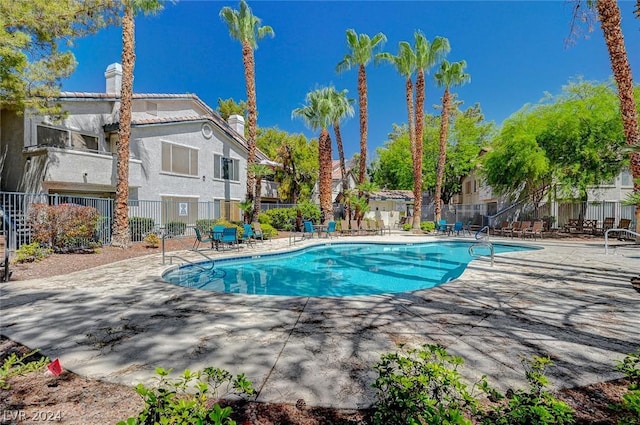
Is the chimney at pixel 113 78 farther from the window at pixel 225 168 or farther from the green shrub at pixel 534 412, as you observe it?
the green shrub at pixel 534 412

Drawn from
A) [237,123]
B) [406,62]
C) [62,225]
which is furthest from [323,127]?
[62,225]

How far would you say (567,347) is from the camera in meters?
3.50

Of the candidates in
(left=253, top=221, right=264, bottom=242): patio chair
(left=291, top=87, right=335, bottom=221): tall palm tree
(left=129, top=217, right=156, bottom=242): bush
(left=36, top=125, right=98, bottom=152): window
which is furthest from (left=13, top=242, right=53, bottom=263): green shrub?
(left=291, top=87, right=335, bottom=221): tall palm tree

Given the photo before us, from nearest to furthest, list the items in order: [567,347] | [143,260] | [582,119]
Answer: [567,347]
[143,260]
[582,119]

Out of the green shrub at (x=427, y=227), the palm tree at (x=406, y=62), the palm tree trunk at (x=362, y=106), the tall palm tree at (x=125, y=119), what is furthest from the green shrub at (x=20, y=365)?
the palm tree at (x=406, y=62)

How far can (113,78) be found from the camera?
18.8m

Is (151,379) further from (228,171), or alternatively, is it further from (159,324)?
(228,171)

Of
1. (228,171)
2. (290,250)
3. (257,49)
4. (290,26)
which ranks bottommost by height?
(290,250)

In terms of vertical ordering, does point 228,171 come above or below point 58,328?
above

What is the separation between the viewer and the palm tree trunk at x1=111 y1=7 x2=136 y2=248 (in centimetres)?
1284

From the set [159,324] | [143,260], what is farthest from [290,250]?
[159,324]

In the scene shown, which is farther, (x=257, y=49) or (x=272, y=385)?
(x=257, y=49)

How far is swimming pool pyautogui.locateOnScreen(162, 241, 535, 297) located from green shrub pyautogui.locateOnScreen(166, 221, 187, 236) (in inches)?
304

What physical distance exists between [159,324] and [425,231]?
71.0ft
